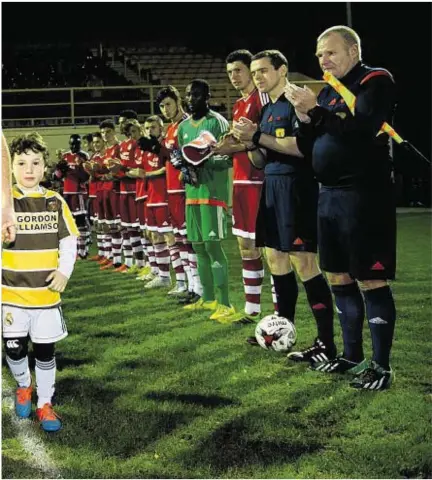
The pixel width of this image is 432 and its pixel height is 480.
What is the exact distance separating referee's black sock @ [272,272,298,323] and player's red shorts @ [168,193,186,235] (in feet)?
9.07

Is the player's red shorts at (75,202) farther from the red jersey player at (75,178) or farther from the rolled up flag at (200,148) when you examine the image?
the rolled up flag at (200,148)

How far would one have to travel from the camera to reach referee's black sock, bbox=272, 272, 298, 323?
5297 mm

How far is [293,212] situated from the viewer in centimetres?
495

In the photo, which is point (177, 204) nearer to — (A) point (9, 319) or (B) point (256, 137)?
(B) point (256, 137)

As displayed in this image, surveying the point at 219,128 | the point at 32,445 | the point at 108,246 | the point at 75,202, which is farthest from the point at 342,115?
the point at 75,202

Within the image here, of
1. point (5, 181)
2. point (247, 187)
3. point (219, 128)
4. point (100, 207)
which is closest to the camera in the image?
point (5, 181)

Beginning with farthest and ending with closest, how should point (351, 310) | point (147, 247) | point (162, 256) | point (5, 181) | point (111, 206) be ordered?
point (111, 206), point (147, 247), point (162, 256), point (351, 310), point (5, 181)

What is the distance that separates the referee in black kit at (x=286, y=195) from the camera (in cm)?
483

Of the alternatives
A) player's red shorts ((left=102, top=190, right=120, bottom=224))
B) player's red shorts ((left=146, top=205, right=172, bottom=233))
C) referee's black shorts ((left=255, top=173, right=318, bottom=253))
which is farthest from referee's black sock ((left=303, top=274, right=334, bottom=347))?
player's red shorts ((left=102, top=190, right=120, bottom=224))

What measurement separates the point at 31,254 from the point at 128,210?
6.76 m

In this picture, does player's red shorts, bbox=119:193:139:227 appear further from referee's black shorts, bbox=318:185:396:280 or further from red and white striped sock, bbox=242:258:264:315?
referee's black shorts, bbox=318:185:396:280

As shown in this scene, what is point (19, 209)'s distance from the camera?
12.1ft

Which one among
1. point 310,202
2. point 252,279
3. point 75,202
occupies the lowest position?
point 252,279

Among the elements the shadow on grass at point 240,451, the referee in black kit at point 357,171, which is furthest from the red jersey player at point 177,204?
the shadow on grass at point 240,451
